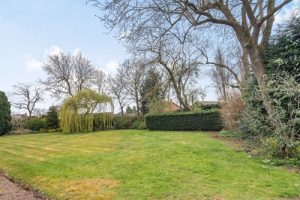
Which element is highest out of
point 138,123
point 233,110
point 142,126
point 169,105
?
point 169,105

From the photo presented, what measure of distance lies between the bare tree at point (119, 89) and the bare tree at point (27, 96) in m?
9.82

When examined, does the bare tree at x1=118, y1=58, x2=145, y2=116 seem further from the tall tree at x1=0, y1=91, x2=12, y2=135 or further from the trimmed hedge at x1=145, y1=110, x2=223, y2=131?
the tall tree at x1=0, y1=91, x2=12, y2=135

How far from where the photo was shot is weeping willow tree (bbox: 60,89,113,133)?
24.1 metres

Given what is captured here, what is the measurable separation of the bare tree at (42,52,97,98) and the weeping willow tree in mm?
10125

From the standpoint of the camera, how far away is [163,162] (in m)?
7.80

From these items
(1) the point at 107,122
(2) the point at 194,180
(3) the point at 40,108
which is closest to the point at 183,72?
(1) the point at 107,122

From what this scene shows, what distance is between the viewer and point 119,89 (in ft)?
121

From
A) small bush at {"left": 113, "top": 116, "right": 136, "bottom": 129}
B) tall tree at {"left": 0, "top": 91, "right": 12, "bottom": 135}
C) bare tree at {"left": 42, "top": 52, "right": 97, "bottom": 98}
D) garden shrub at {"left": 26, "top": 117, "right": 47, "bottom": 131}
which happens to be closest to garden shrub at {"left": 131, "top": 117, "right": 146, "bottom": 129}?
small bush at {"left": 113, "top": 116, "right": 136, "bottom": 129}

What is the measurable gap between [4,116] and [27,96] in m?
13.2

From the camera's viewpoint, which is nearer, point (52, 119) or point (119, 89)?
point (52, 119)

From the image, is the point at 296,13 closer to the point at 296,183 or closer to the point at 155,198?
the point at 296,183

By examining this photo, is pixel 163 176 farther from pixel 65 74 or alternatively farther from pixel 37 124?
pixel 65 74

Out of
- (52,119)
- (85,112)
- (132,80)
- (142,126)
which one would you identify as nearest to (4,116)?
(52,119)

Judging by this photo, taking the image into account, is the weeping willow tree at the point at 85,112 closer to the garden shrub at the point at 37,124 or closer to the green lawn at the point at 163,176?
the garden shrub at the point at 37,124
